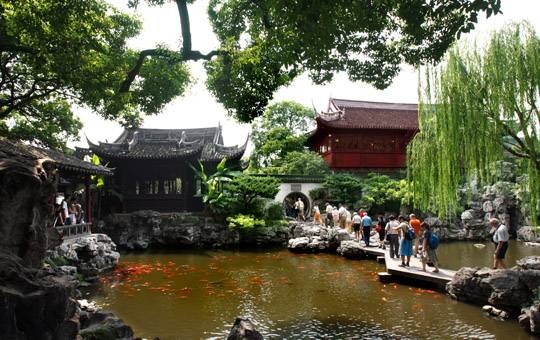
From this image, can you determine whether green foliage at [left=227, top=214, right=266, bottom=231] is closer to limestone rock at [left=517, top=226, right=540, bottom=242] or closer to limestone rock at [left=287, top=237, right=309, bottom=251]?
limestone rock at [left=287, top=237, right=309, bottom=251]

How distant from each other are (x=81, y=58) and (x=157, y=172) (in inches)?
535

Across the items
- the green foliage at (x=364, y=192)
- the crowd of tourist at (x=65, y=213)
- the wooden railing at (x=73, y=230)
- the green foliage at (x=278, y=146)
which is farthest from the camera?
the green foliage at (x=278, y=146)

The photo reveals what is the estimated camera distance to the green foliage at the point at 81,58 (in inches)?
257

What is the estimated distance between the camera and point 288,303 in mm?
7664

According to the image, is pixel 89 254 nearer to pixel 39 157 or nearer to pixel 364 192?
pixel 39 157

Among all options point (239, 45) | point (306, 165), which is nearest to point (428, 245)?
point (239, 45)

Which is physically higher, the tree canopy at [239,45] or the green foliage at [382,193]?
the tree canopy at [239,45]

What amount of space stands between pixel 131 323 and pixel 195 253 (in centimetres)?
861

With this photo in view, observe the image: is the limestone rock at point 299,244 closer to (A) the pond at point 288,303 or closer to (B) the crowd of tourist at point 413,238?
(B) the crowd of tourist at point 413,238

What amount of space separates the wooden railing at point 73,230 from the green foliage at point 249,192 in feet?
21.2

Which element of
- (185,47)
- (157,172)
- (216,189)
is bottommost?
(216,189)

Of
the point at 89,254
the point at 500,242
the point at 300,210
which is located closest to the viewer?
the point at 500,242

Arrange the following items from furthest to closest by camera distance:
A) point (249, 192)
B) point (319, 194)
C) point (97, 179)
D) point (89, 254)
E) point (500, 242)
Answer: point (319, 194)
point (97, 179)
point (249, 192)
point (89, 254)
point (500, 242)

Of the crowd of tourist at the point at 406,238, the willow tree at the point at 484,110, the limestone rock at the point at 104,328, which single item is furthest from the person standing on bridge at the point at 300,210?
the limestone rock at the point at 104,328
